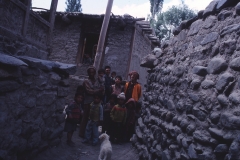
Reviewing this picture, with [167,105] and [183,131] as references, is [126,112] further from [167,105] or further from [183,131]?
[183,131]

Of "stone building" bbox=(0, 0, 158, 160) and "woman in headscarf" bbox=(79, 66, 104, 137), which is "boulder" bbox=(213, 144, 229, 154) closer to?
"stone building" bbox=(0, 0, 158, 160)

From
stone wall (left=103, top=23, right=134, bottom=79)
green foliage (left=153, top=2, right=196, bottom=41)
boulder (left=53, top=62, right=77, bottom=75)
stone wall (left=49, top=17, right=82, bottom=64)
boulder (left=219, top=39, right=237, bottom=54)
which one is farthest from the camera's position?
green foliage (left=153, top=2, right=196, bottom=41)

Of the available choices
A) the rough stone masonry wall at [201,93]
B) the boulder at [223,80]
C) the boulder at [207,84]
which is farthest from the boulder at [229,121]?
the boulder at [207,84]

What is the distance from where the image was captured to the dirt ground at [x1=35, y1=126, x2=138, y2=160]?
11.5ft

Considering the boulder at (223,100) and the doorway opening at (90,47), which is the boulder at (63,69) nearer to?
the boulder at (223,100)

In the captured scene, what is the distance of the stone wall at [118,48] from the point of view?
27.2 feet

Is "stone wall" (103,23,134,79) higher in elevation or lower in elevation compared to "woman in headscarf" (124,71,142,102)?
higher

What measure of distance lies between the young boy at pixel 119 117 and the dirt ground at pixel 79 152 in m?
0.30

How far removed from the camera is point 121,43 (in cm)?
842

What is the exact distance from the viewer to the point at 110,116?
470 cm

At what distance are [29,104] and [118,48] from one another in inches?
231

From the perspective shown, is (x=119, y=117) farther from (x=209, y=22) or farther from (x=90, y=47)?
(x=90, y=47)

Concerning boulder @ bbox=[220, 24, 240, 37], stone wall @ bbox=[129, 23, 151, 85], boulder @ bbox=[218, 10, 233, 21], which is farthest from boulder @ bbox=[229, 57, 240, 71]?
stone wall @ bbox=[129, 23, 151, 85]

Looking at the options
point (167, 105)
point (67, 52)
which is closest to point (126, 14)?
point (67, 52)
